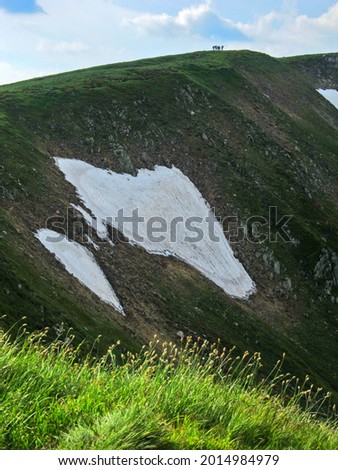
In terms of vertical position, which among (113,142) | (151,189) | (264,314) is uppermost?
(113,142)

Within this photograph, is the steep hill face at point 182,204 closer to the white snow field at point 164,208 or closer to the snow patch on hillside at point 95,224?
the snow patch on hillside at point 95,224

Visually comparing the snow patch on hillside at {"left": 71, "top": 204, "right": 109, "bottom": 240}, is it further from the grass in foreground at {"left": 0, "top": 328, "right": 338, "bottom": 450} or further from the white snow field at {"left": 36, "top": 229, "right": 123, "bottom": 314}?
the grass in foreground at {"left": 0, "top": 328, "right": 338, "bottom": 450}

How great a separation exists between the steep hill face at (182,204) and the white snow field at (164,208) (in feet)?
3.18

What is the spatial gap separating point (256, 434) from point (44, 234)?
32.4 metres

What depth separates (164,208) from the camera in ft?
191

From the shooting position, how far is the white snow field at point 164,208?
51438 mm

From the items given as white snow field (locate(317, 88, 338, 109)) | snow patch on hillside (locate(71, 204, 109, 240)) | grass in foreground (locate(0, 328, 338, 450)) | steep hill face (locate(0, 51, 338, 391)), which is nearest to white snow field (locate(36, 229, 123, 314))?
steep hill face (locate(0, 51, 338, 391))

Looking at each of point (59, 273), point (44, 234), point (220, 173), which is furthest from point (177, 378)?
point (220, 173)

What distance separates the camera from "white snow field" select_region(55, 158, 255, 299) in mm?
51438

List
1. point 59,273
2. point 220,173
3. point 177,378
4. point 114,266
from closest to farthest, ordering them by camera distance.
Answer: point 177,378 → point 59,273 → point 114,266 → point 220,173

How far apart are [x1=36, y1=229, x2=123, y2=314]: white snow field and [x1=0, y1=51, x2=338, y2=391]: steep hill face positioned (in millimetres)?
714

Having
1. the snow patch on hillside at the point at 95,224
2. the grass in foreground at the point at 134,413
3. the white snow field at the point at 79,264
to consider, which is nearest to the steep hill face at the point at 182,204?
the snow patch on hillside at the point at 95,224

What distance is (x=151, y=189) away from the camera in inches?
2322
